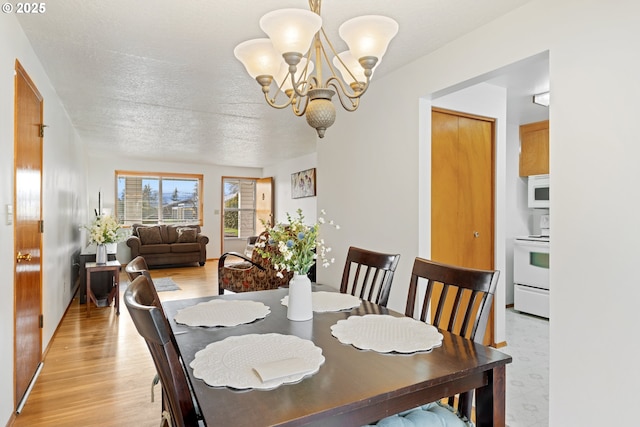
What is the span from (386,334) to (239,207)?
8.42 m

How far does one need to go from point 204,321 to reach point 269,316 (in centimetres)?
28

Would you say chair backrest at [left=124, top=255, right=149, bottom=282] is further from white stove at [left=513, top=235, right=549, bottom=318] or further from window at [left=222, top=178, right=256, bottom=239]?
window at [left=222, top=178, right=256, bottom=239]

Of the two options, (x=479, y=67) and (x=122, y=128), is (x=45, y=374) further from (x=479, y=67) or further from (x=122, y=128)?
(x=479, y=67)

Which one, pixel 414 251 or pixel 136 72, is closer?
pixel 414 251

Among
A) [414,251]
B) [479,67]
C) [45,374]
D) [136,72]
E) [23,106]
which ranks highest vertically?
[136,72]

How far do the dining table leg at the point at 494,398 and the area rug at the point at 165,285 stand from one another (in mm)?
5140

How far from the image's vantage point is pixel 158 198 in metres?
8.46

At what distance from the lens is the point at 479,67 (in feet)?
7.38

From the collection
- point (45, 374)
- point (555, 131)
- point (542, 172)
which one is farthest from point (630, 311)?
point (45, 374)

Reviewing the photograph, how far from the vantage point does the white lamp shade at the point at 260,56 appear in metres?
1.64

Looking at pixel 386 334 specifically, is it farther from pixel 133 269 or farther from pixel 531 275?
pixel 531 275

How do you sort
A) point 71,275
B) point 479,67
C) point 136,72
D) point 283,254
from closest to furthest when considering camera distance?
point 283,254
point 479,67
point 136,72
point 71,275

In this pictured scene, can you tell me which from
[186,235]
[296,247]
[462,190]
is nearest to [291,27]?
[296,247]

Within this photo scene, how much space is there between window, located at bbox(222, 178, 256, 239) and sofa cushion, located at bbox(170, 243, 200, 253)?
1531mm
